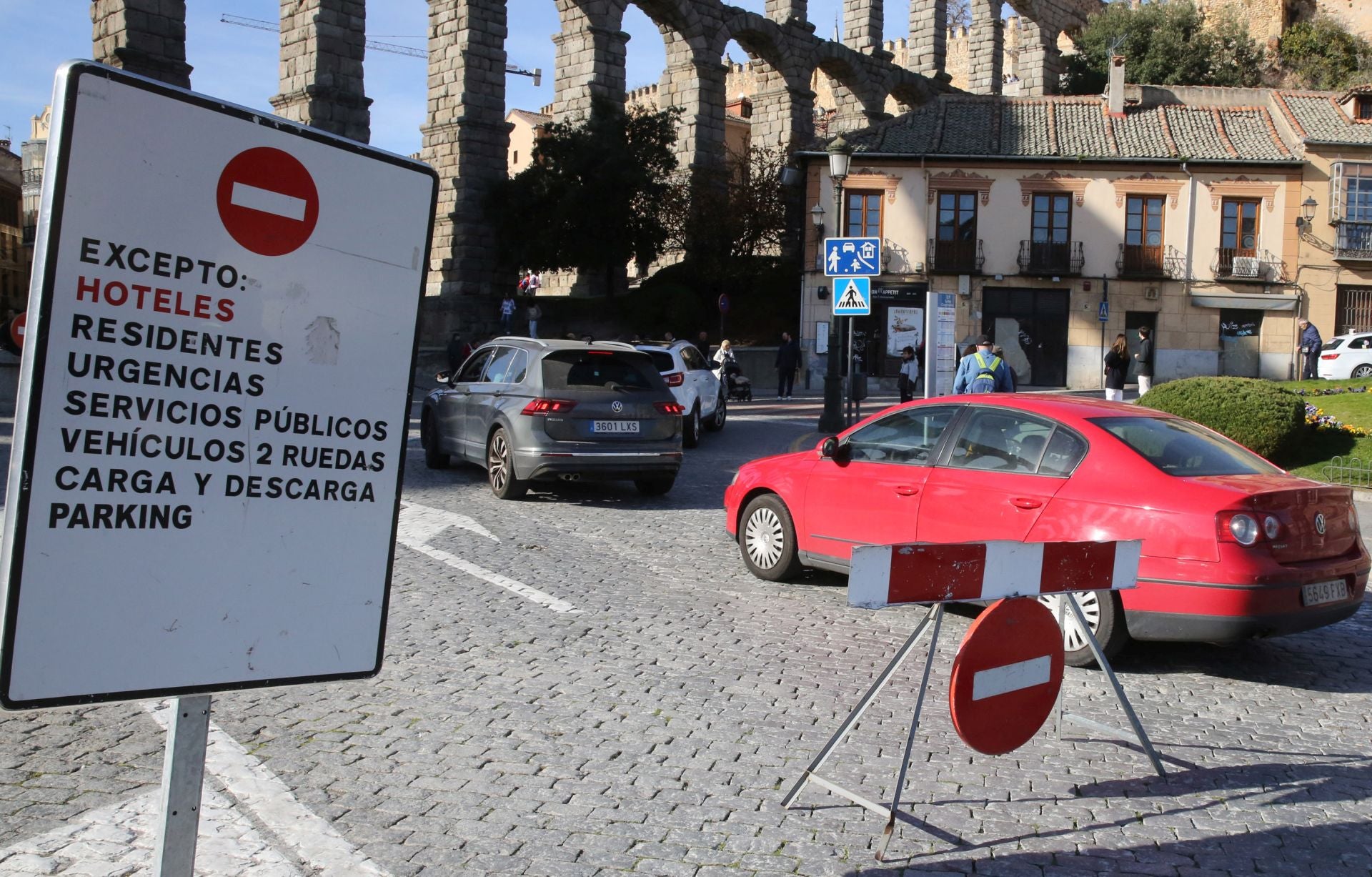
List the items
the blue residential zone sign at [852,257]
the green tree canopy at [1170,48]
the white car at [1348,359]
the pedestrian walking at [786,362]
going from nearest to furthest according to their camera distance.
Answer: the blue residential zone sign at [852,257] < the pedestrian walking at [786,362] < the white car at [1348,359] < the green tree canopy at [1170,48]

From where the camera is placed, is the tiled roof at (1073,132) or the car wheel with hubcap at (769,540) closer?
the car wheel with hubcap at (769,540)

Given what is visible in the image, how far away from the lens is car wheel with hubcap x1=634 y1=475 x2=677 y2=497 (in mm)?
12633

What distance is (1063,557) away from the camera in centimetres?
441

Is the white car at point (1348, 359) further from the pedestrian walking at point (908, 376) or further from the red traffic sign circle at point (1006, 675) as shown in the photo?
the red traffic sign circle at point (1006, 675)

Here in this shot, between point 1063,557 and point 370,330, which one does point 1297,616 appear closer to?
point 1063,557

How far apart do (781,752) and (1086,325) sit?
36199mm

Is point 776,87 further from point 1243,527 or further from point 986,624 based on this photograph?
point 986,624

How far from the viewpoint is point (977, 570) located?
4.12 m

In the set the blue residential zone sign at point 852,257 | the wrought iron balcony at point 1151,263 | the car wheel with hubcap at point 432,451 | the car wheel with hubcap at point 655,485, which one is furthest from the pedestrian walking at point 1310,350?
the car wheel with hubcap at point 432,451

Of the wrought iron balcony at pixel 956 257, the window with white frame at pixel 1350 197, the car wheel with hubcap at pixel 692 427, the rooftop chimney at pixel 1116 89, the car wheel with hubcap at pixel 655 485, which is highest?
the rooftop chimney at pixel 1116 89

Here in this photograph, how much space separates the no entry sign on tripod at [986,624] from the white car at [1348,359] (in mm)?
32503

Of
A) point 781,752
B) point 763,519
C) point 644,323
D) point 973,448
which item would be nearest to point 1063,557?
point 781,752

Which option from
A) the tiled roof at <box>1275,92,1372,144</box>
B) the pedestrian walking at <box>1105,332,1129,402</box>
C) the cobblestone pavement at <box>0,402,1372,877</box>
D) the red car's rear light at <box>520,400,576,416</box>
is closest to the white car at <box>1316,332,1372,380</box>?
the tiled roof at <box>1275,92,1372,144</box>

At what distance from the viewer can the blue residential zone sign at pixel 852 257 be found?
1719cm
